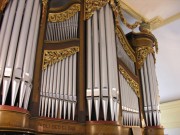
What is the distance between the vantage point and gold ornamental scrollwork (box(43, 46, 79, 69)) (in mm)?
3342

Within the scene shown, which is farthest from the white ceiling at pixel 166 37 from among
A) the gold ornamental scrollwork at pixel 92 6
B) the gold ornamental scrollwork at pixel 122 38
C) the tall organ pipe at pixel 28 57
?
the tall organ pipe at pixel 28 57

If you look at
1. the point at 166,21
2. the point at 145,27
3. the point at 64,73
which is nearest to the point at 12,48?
the point at 64,73

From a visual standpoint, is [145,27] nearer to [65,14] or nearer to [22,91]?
[65,14]

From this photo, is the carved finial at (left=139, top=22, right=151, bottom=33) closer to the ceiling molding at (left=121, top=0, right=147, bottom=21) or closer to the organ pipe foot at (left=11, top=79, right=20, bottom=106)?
the ceiling molding at (left=121, top=0, right=147, bottom=21)

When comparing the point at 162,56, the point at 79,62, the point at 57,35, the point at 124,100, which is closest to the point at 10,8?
the point at 57,35

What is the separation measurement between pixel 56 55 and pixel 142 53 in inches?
101

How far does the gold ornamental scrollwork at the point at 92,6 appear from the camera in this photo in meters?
4.12

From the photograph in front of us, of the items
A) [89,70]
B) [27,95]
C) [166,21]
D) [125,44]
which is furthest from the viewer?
[166,21]

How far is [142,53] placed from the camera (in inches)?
212

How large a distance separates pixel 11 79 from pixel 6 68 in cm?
15

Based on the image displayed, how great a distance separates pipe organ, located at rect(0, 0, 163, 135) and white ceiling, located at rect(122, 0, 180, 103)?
1.56 meters

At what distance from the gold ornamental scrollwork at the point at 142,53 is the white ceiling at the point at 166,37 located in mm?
937

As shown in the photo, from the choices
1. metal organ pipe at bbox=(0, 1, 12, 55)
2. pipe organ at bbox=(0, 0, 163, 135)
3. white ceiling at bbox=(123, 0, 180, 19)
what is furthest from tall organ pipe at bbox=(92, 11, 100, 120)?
white ceiling at bbox=(123, 0, 180, 19)

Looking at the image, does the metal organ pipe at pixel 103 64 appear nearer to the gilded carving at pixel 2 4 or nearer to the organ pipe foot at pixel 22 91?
the organ pipe foot at pixel 22 91
